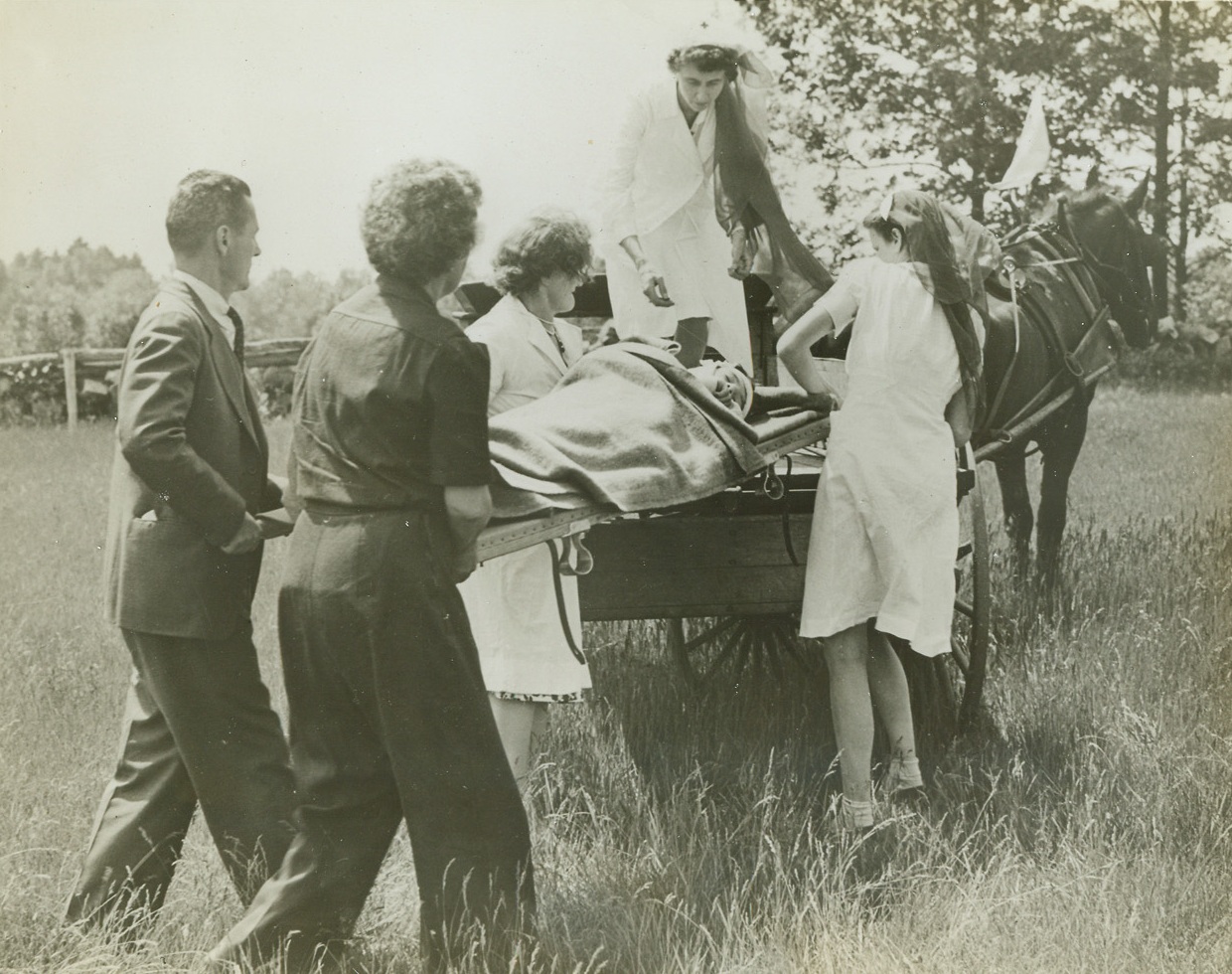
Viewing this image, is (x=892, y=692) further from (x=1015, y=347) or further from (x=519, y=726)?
(x=1015, y=347)

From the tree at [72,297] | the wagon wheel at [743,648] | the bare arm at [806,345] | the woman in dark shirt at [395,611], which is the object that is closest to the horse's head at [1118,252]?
the wagon wheel at [743,648]

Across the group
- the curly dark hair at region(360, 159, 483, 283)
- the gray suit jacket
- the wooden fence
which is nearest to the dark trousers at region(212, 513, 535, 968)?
the gray suit jacket

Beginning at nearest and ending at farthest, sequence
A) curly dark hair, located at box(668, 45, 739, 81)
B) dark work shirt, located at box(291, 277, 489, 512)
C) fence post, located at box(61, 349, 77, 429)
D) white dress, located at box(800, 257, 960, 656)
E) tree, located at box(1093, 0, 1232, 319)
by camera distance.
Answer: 1. dark work shirt, located at box(291, 277, 489, 512)
2. white dress, located at box(800, 257, 960, 656)
3. curly dark hair, located at box(668, 45, 739, 81)
4. tree, located at box(1093, 0, 1232, 319)
5. fence post, located at box(61, 349, 77, 429)

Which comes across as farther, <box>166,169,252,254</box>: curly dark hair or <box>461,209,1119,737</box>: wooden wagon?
<box>461,209,1119,737</box>: wooden wagon

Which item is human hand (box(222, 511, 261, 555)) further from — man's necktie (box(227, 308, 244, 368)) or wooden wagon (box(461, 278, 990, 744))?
wooden wagon (box(461, 278, 990, 744))

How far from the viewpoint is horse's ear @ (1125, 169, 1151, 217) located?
6020 mm

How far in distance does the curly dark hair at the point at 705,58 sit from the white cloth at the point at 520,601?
155 cm

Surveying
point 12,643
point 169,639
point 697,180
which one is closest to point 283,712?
point 12,643

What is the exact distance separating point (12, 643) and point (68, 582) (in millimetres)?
793

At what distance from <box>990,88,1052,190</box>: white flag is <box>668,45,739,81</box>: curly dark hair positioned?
2.09 m

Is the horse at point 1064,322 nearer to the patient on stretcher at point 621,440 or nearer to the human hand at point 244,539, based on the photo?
the patient on stretcher at point 621,440

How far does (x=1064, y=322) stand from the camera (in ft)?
20.6

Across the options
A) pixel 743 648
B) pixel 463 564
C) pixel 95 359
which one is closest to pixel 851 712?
pixel 743 648

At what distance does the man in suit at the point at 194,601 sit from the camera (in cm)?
272
